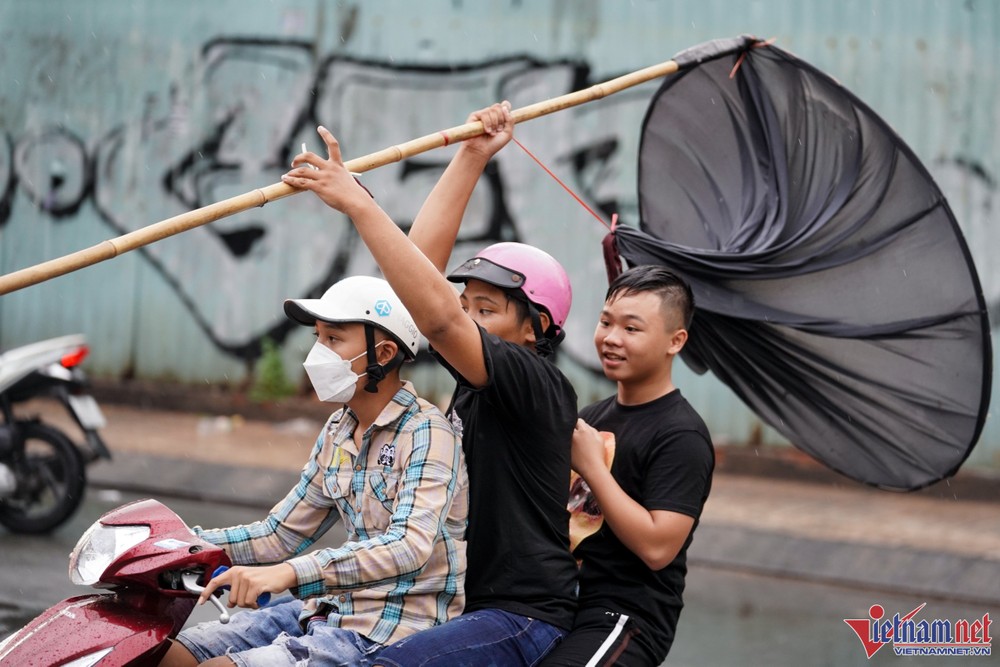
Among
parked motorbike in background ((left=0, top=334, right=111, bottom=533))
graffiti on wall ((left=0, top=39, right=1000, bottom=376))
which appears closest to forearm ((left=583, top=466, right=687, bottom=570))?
parked motorbike in background ((left=0, top=334, right=111, bottom=533))

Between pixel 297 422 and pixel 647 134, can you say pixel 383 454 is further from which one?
pixel 297 422

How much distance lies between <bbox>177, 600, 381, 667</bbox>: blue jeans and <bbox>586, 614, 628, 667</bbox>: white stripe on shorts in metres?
0.51

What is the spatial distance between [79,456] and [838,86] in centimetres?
519

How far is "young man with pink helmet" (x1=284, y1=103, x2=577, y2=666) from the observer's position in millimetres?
2904

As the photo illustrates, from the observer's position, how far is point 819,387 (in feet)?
13.5

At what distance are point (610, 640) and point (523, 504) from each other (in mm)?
376

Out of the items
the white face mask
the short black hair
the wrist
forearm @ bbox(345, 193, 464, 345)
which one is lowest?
the white face mask

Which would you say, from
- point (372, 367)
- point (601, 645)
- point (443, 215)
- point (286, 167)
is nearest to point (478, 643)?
point (601, 645)

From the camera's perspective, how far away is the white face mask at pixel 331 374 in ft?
10.3

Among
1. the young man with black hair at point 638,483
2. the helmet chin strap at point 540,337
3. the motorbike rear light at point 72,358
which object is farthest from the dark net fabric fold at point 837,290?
the motorbike rear light at point 72,358

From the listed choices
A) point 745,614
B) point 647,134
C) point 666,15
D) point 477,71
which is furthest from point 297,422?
point 647,134

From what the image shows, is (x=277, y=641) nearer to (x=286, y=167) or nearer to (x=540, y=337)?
(x=540, y=337)

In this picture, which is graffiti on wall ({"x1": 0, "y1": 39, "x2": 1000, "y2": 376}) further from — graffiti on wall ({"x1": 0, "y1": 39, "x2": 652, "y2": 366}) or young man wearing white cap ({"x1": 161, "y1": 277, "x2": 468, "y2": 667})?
young man wearing white cap ({"x1": 161, "y1": 277, "x2": 468, "y2": 667})

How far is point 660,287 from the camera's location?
11.6ft
